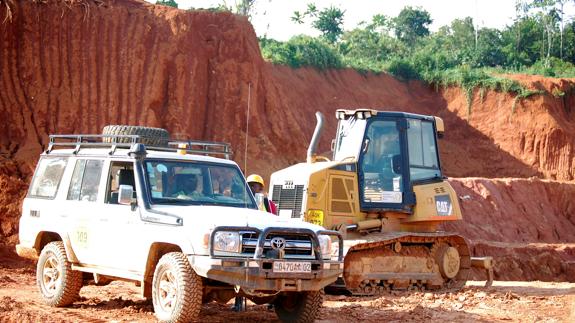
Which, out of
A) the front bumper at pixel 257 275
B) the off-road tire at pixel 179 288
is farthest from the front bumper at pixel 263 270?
the off-road tire at pixel 179 288

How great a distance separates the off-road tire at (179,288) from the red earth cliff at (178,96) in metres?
10.7

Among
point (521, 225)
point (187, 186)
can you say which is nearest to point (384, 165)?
point (187, 186)

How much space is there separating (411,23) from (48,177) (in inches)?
2243

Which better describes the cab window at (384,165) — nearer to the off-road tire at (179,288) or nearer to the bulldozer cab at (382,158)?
the bulldozer cab at (382,158)

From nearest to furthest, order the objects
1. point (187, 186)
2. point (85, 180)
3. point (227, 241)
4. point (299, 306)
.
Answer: point (227, 241), point (299, 306), point (187, 186), point (85, 180)

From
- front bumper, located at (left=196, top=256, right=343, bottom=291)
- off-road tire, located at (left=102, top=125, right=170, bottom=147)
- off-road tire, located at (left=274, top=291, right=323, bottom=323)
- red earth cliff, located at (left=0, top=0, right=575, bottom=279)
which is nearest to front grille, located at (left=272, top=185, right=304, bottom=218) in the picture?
off-road tire, located at (left=102, top=125, right=170, bottom=147)

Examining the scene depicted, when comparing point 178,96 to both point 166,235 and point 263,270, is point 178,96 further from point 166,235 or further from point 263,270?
point 263,270

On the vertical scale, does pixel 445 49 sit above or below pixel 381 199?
above

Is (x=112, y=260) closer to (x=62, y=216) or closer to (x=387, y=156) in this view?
(x=62, y=216)

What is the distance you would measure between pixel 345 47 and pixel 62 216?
43.1 meters

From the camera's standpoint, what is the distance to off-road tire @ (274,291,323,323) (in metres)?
11.4

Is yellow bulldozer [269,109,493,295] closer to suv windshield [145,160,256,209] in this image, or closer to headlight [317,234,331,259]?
suv windshield [145,160,256,209]

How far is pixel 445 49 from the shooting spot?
5812cm

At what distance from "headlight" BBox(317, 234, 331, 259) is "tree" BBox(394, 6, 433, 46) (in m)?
56.8
